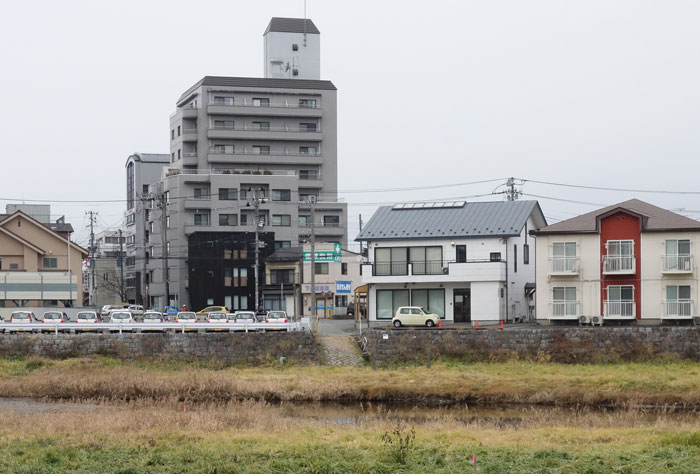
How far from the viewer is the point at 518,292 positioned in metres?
55.8

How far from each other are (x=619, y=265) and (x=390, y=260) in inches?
551

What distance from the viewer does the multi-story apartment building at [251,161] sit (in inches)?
3514

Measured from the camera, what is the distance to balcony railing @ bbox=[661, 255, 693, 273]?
148 feet

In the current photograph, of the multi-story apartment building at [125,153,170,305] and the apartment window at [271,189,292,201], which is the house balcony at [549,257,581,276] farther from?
the multi-story apartment building at [125,153,170,305]

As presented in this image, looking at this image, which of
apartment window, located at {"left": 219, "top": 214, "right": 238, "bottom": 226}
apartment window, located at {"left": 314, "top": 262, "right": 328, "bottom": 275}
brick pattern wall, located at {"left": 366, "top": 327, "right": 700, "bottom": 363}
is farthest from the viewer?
apartment window, located at {"left": 219, "top": 214, "right": 238, "bottom": 226}

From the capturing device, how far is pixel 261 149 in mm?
98312

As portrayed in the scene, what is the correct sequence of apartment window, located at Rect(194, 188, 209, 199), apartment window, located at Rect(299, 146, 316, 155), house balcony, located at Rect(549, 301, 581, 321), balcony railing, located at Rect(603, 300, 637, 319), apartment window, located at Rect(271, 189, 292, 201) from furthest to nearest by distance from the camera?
apartment window, located at Rect(299, 146, 316, 155) → apartment window, located at Rect(271, 189, 292, 201) → apartment window, located at Rect(194, 188, 209, 199) → house balcony, located at Rect(549, 301, 581, 321) → balcony railing, located at Rect(603, 300, 637, 319)

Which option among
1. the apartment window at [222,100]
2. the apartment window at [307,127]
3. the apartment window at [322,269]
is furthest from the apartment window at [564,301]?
the apartment window at [222,100]

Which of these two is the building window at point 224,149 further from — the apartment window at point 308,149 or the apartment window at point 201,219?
the apartment window at point 201,219

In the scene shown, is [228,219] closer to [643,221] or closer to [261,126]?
[261,126]

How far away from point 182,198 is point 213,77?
1637 cm

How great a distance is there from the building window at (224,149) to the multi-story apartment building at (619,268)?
54.7m

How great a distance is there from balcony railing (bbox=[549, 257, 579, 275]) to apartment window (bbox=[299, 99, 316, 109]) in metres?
55.7

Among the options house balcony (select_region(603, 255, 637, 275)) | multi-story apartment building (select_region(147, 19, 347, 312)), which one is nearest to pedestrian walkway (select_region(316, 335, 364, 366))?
house balcony (select_region(603, 255, 637, 275))
